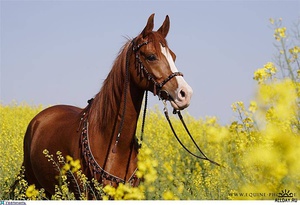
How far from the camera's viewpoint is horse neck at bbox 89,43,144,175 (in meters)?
4.62

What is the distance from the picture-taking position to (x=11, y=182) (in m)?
6.71

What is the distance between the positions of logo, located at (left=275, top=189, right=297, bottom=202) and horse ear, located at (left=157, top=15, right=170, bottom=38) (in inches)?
98.4

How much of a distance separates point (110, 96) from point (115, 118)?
0.20 metres

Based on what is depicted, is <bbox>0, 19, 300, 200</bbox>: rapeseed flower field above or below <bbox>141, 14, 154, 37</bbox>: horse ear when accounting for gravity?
below

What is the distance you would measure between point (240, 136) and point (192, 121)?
311 inches

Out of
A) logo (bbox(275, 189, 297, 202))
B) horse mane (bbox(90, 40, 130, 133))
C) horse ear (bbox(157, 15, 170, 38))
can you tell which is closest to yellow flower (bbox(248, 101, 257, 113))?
logo (bbox(275, 189, 297, 202))

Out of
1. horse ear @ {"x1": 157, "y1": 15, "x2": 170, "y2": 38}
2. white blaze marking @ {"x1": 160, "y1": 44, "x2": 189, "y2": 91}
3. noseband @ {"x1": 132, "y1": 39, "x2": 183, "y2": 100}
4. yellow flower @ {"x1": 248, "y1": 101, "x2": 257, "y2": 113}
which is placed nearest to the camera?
yellow flower @ {"x1": 248, "y1": 101, "x2": 257, "y2": 113}

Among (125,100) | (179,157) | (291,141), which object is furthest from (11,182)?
(291,141)

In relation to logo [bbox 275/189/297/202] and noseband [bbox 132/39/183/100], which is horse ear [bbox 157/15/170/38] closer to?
noseband [bbox 132/39/183/100]

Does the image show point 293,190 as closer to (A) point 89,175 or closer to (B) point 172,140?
(A) point 89,175

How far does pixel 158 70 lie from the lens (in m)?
4.52

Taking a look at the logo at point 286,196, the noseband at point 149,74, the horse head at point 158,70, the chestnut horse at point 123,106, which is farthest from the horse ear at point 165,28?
the logo at point 286,196

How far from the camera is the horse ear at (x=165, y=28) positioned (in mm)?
4910

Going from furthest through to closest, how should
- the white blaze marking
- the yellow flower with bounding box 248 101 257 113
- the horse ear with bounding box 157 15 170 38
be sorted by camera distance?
the horse ear with bounding box 157 15 170 38, the white blaze marking, the yellow flower with bounding box 248 101 257 113
